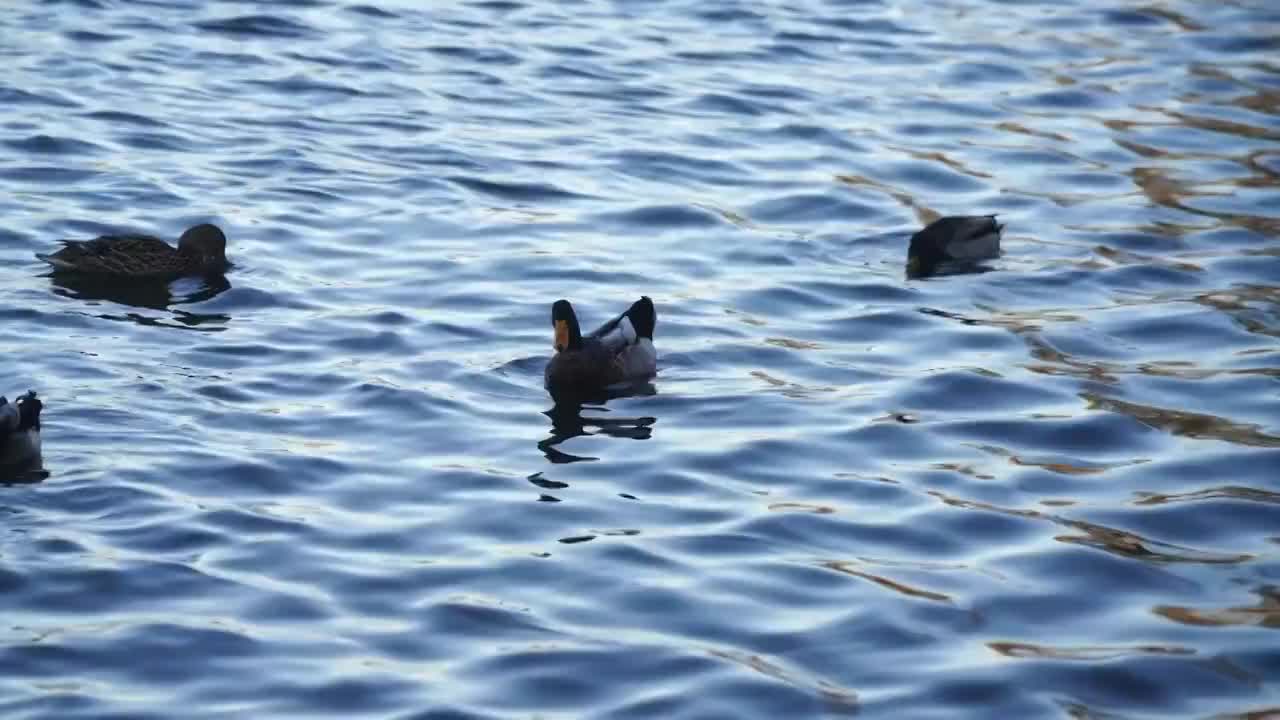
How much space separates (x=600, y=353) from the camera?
13.0 meters

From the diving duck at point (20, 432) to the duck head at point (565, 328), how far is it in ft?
11.3

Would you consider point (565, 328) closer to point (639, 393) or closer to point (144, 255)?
point (639, 393)

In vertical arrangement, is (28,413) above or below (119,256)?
above

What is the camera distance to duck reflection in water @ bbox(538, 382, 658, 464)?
39.3 feet

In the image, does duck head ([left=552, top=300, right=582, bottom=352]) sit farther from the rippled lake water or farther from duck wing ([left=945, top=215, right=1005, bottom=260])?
duck wing ([left=945, top=215, right=1005, bottom=260])

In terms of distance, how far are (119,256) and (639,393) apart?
12.7ft

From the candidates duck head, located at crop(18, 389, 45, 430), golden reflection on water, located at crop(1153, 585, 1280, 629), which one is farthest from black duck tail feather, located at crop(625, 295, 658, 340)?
golden reflection on water, located at crop(1153, 585, 1280, 629)

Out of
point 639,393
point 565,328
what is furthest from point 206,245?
point 639,393

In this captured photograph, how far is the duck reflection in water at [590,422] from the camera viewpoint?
1199 cm

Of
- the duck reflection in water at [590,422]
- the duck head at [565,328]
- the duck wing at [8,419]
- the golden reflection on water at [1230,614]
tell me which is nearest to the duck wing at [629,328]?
the duck head at [565,328]

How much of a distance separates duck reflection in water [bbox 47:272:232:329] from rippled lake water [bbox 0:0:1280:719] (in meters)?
0.04

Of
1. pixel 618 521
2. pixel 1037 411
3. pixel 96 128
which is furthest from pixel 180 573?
pixel 96 128

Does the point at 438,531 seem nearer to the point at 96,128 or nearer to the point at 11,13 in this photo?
the point at 96,128

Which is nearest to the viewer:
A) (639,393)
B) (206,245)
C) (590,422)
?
(590,422)
